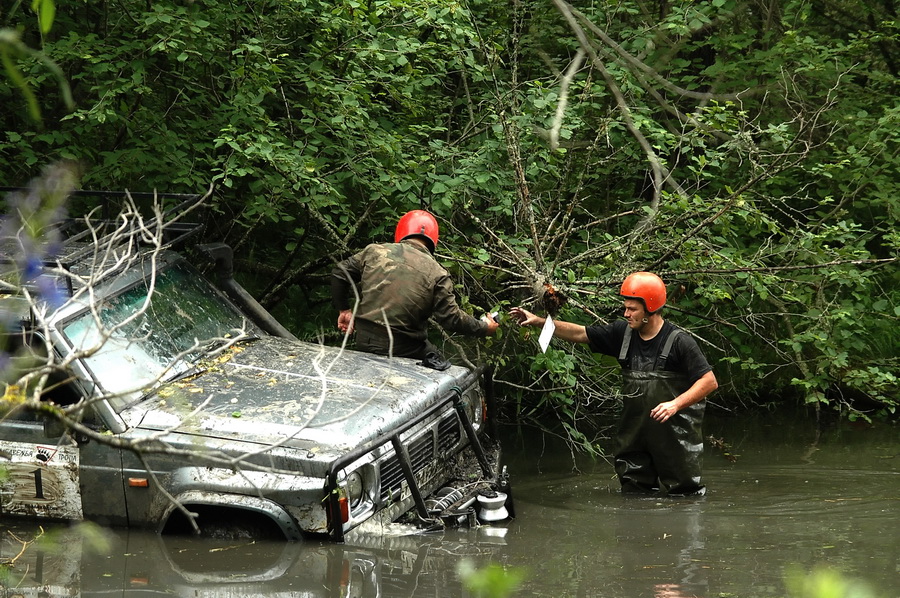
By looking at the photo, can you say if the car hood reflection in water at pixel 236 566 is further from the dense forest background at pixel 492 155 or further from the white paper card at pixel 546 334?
the dense forest background at pixel 492 155

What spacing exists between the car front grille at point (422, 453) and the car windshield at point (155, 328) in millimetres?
1146

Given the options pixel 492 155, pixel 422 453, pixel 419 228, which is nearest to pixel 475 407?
pixel 422 453

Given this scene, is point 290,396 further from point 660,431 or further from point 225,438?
point 660,431

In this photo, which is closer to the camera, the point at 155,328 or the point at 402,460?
the point at 402,460

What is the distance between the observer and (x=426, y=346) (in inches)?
281

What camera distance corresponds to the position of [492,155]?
807 centimetres

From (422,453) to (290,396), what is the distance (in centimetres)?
82

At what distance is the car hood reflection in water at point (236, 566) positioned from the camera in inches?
198

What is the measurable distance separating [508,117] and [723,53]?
3377 millimetres

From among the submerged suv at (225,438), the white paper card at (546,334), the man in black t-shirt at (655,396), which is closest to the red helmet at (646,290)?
the man in black t-shirt at (655,396)

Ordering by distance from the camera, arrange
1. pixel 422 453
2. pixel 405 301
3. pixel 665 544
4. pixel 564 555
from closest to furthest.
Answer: pixel 564 555 < pixel 665 544 < pixel 422 453 < pixel 405 301

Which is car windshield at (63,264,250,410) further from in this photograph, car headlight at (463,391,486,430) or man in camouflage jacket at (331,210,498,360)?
car headlight at (463,391,486,430)

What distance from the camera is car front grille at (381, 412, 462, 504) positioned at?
5.57 meters

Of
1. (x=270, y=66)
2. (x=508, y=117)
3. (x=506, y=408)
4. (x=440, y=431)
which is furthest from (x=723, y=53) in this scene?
(x=440, y=431)
